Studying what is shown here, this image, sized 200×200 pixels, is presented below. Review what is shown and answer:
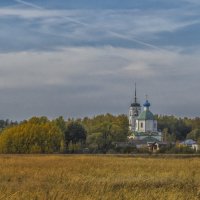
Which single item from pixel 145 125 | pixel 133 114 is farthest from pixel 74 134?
pixel 133 114

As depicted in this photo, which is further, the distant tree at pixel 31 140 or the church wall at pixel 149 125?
the church wall at pixel 149 125

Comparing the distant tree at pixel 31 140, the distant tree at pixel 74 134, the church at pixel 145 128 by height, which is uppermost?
the church at pixel 145 128

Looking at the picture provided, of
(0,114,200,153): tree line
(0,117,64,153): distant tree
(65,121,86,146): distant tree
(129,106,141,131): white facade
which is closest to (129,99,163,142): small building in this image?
(0,114,200,153): tree line

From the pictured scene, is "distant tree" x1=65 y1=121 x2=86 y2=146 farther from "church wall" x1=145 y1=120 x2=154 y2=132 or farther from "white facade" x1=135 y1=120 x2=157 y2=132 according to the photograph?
"church wall" x1=145 y1=120 x2=154 y2=132

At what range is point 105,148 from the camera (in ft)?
333

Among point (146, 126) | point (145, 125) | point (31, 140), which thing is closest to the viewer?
point (31, 140)

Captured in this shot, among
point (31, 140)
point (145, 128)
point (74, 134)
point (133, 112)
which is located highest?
point (133, 112)

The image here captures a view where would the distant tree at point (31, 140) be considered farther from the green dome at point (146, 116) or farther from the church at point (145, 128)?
the green dome at point (146, 116)

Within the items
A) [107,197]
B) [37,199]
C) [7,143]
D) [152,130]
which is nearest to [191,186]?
[107,197]

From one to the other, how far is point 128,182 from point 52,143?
224ft

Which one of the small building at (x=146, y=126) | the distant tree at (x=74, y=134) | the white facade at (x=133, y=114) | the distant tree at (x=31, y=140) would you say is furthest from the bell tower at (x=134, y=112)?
the distant tree at (x=31, y=140)

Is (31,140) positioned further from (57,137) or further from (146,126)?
(146,126)

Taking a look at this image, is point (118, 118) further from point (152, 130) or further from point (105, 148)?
point (105, 148)

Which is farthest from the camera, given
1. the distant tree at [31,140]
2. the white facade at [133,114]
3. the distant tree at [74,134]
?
the white facade at [133,114]
